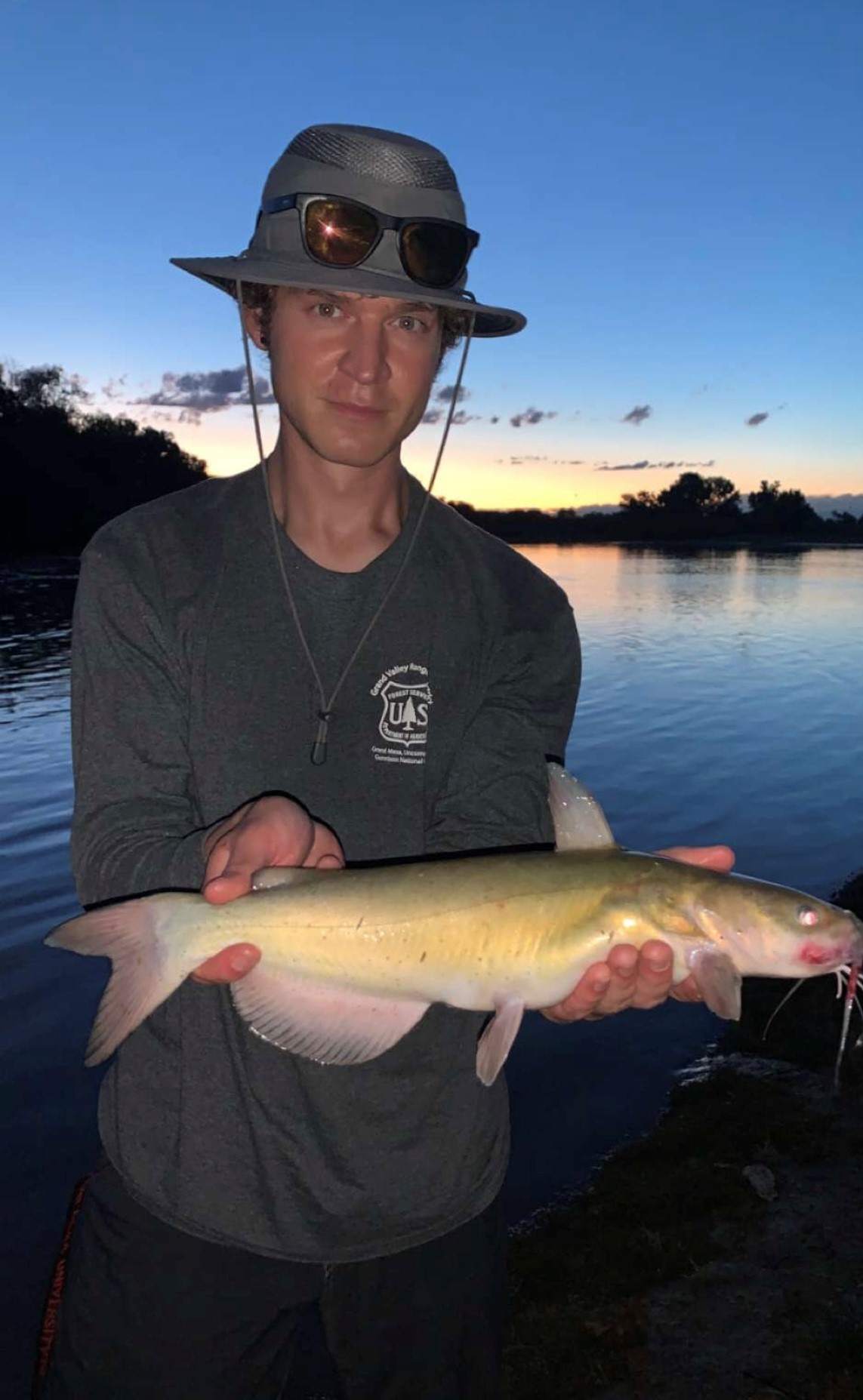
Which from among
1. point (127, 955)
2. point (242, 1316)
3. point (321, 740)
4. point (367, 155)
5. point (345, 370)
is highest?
point (367, 155)

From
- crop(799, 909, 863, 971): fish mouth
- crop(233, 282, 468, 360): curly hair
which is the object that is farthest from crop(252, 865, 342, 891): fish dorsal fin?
crop(233, 282, 468, 360): curly hair

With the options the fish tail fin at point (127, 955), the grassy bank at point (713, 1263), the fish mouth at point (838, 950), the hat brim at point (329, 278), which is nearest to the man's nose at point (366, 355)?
the hat brim at point (329, 278)

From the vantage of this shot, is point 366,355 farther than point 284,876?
Yes

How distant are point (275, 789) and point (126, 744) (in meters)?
0.46

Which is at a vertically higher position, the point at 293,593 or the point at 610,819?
the point at 293,593

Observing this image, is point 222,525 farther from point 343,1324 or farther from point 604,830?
point 343,1324

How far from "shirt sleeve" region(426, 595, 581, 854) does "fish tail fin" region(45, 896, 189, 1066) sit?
1012 millimetres

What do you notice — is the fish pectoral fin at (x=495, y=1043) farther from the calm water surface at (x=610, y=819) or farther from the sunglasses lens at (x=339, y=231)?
the calm water surface at (x=610, y=819)

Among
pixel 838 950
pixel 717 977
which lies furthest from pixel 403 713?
pixel 838 950

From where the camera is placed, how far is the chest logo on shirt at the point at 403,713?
9.82 ft

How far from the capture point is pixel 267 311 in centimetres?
322

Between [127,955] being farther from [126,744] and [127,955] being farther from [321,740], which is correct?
[321,740]

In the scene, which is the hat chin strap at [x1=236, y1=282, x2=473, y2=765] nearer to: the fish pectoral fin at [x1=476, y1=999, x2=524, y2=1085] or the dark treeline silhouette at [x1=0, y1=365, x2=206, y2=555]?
the fish pectoral fin at [x1=476, y1=999, x2=524, y2=1085]

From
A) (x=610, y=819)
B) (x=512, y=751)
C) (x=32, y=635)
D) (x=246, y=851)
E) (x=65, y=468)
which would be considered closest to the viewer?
(x=246, y=851)
